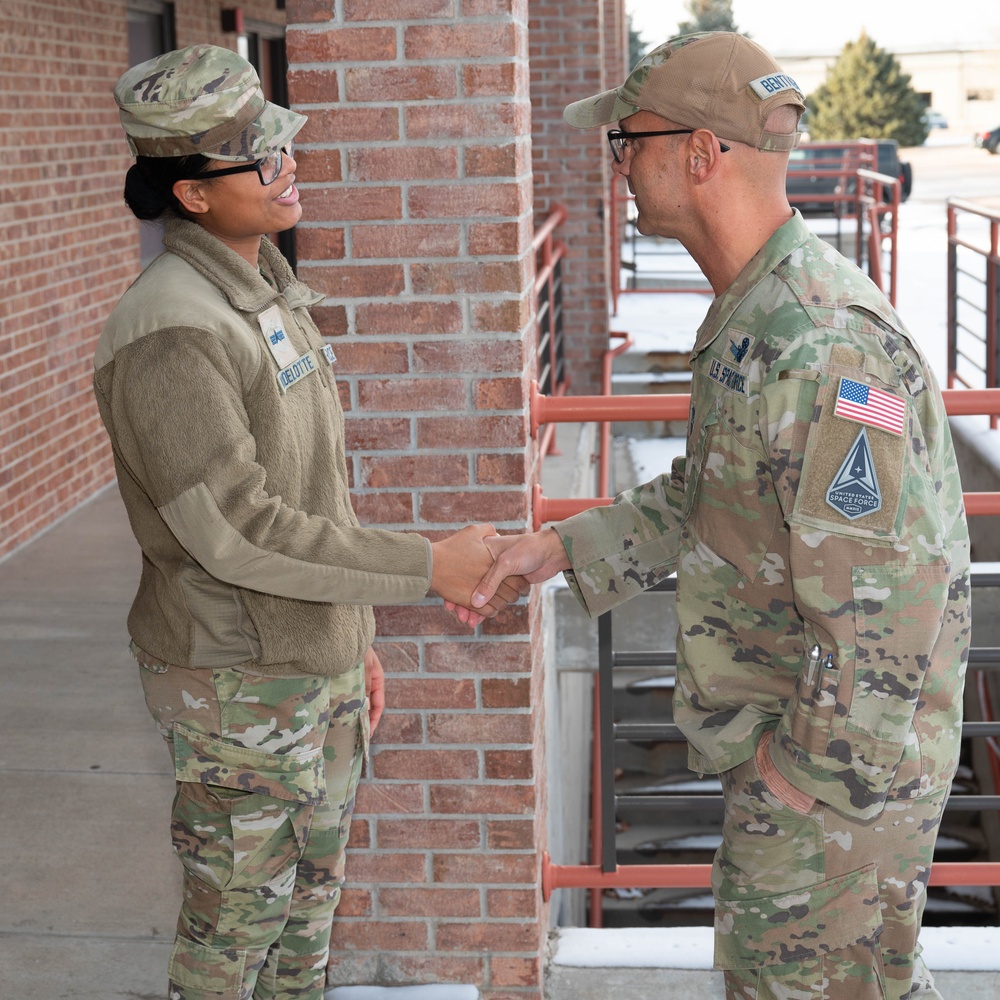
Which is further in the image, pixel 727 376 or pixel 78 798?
pixel 78 798

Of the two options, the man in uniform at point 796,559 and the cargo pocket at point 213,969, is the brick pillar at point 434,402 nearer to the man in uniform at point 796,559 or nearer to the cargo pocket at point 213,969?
the man in uniform at point 796,559

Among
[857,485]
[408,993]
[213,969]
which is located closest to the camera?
[857,485]

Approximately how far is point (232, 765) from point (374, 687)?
55 centimetres

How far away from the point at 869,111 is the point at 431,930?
3619 centimetres

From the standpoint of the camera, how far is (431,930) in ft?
9.40

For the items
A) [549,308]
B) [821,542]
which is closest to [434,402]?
[821,542]

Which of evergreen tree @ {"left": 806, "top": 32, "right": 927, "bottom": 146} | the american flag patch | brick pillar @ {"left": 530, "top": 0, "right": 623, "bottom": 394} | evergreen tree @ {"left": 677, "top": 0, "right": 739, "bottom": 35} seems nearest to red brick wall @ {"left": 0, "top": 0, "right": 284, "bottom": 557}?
brick pillar @ {"left": 530, "top": 0, "right": 623, "bottom": 394}

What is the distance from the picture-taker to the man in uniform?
1.68 meters

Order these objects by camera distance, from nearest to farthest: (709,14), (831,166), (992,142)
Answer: (831,166)
(992,142)
(709,14)

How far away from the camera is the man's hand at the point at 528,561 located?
7.82 feet

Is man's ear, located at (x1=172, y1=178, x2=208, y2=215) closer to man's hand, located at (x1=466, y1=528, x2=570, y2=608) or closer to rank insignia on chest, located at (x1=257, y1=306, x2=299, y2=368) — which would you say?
rank insignia on chest, located at (x1=257, y1=306, x2=299, y2=368)

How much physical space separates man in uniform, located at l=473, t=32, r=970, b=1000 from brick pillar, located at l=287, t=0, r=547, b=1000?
51 centimetres

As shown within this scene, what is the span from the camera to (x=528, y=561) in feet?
7.91

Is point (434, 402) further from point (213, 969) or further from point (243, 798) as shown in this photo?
point (213, 969)
